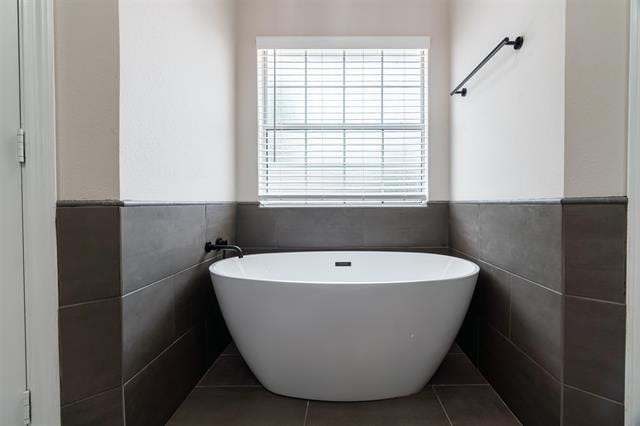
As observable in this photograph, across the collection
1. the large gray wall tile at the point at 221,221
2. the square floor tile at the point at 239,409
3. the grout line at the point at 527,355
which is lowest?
the square floor tile at the point at 239,409

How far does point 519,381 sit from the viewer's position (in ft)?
4.63

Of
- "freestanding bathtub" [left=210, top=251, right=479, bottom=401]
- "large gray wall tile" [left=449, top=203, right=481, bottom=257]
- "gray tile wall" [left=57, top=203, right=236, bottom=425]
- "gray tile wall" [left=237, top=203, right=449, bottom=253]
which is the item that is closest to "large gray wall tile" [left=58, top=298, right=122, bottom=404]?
"gray tile wall" [left=57, top=203, right=236, bottom=425]

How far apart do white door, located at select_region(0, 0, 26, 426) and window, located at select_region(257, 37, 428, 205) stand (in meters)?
1.44

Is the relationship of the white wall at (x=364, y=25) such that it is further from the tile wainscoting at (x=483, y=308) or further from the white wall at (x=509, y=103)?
the tile wainscoting at (x=483, y=308)

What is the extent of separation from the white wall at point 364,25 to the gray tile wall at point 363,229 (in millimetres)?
206

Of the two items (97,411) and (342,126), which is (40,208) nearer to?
(97,411)

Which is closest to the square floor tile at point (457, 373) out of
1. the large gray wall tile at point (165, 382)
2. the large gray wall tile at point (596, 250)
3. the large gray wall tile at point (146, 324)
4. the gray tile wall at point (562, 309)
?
the gray tile wall at point (562, 309)

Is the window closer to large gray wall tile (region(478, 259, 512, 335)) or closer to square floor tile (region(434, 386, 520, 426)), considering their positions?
large gray wall tile (region(478, 259, 512, 335))

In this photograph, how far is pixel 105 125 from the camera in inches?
43.3

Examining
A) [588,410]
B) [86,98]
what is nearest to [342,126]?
[86,98]

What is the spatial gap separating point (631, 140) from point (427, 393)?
1.28m

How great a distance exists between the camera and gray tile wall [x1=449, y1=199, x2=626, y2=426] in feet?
3.50

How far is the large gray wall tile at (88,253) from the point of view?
106 centimetres

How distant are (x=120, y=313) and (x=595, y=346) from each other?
4.99ft
